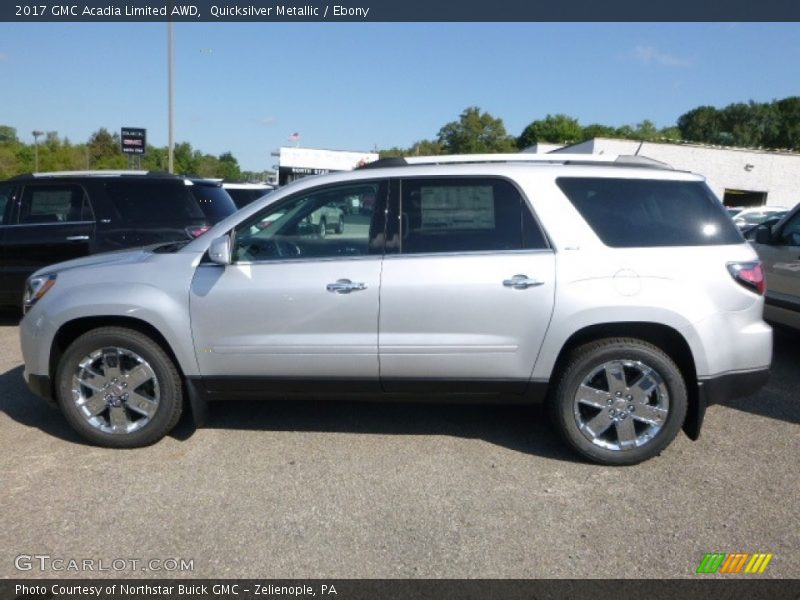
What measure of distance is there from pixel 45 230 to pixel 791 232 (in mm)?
8026

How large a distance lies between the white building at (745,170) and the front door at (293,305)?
98.1 ft

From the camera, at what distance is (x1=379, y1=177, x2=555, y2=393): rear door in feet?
12.1

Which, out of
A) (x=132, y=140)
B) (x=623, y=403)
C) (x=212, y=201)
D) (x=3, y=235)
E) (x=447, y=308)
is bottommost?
(x=623, y=403)

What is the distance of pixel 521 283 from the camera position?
144 inches

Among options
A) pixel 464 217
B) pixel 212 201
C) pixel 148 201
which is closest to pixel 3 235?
pixel 148 201

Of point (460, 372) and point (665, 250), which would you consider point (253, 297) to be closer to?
point (460, 372)

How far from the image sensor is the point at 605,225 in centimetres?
379

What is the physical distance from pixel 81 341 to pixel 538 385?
2887 millimetres

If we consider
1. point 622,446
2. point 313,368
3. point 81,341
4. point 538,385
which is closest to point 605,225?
point 538,385

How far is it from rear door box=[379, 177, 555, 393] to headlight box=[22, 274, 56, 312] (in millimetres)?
2247

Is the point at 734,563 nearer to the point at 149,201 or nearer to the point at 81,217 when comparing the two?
the point at 149,201

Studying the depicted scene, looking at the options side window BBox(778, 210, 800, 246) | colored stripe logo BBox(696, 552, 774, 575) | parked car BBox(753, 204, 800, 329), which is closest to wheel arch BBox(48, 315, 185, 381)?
colored stripe logo BBox(696, 552, 774, 575)

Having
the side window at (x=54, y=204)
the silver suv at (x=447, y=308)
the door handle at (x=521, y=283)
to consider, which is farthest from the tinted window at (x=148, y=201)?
the door handle at (x=521, y=283)

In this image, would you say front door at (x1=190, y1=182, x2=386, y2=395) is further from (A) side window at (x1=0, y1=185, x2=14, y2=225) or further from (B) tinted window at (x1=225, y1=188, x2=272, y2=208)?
(B) tinted window at (x1=225, y1=188, x2=272, y2=208)
